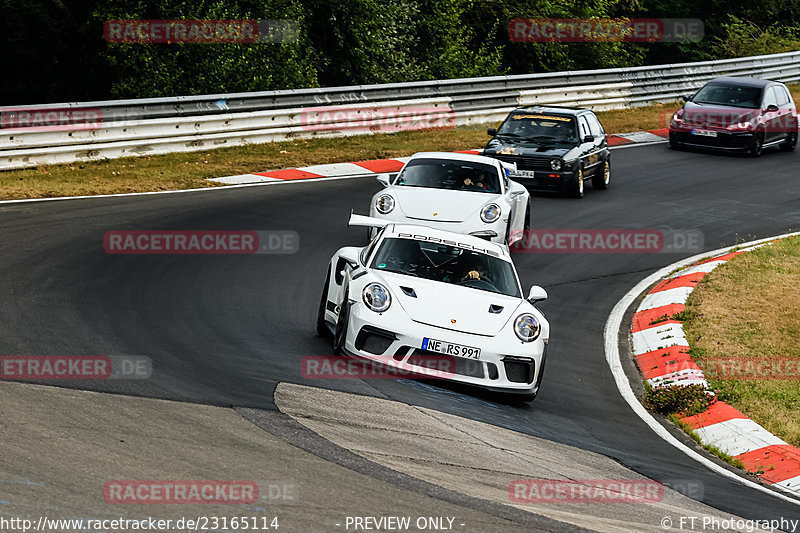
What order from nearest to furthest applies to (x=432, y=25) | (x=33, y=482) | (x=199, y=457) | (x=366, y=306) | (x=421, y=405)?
(x=33, y=482)
(x=199, y=457)
(x=421, y=405)
(x=366, y=306)
(x=432, y=25)

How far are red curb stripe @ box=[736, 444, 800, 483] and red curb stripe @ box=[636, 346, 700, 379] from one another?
2.07 metres

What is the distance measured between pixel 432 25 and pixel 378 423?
2607 cm

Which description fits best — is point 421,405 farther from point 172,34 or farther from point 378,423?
point 172,34

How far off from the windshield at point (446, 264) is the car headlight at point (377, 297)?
21.2 inches

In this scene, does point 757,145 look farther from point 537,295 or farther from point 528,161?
point 537,295

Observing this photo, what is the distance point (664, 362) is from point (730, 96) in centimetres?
1557

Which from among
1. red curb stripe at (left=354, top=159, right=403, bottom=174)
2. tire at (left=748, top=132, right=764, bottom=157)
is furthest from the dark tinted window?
red curb stripe at (left=354, top=159, right=403, bottom=174)

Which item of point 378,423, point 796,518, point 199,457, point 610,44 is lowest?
point 610,44

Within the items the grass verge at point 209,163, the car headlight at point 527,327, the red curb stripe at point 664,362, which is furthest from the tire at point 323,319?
the grass verge at point 209,163

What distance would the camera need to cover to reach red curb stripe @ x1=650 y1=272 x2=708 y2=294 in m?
14.4

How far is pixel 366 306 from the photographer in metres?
9.38

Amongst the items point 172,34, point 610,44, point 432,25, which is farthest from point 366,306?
point 610,44

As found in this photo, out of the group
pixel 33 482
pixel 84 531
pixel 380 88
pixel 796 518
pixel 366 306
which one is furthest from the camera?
pixel 380 88

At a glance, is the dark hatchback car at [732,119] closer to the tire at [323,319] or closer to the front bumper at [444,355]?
the tire at [323,319]
